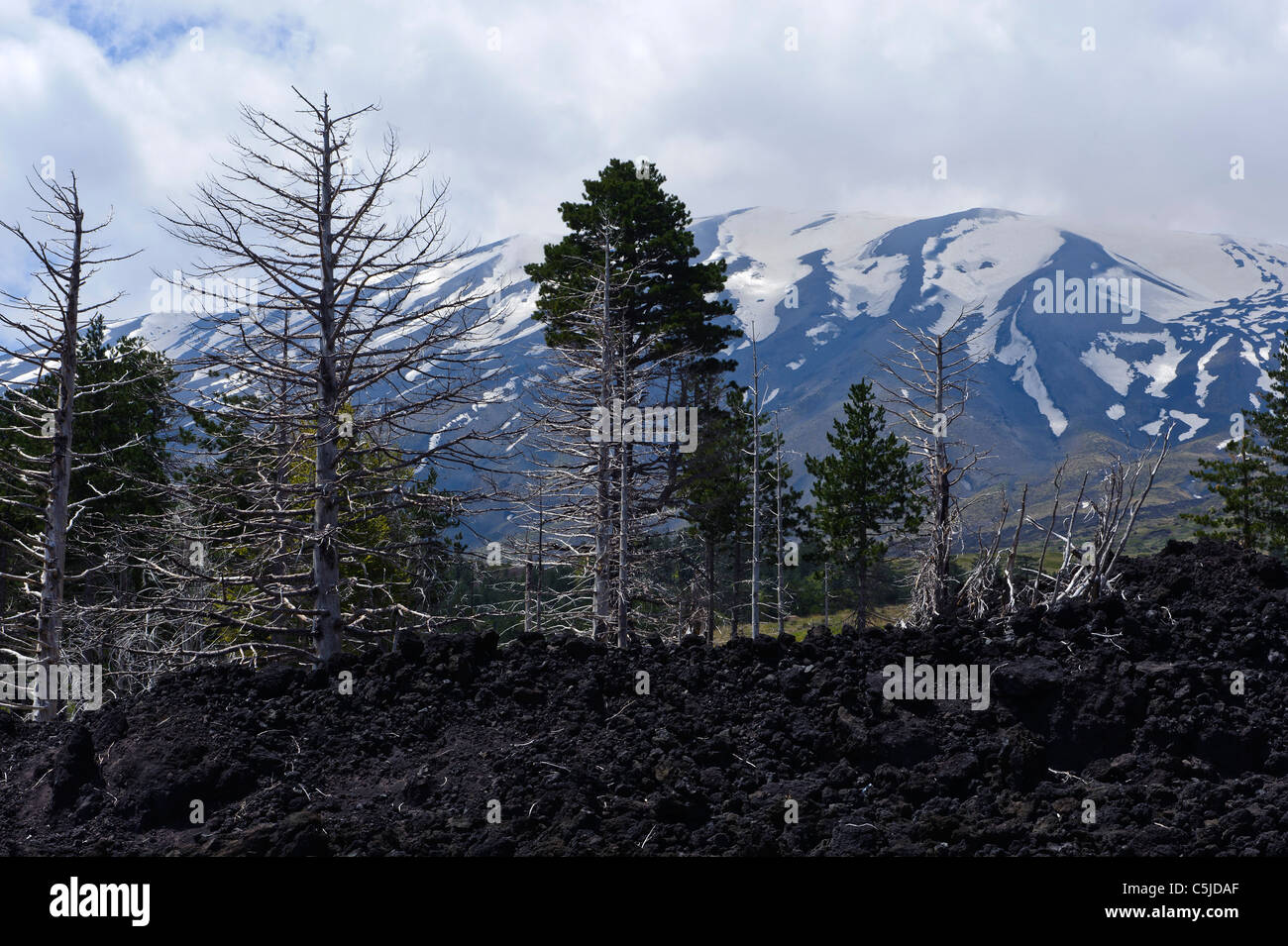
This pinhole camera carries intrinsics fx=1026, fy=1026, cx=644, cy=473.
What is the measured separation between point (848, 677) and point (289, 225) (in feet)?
26.4

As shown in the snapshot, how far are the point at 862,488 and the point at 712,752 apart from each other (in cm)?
3072

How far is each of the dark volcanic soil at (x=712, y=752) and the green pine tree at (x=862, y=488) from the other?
26874 millimetres

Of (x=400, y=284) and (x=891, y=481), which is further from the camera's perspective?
(x=891, y=481)

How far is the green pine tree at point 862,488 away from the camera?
3753 cm

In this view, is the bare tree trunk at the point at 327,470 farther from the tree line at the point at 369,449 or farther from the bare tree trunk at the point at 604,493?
the bare tree trunk at the point at 604,493

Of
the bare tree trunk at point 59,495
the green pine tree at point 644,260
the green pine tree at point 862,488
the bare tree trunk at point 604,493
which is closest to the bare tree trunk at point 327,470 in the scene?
the bare tree trunk at point 59,495

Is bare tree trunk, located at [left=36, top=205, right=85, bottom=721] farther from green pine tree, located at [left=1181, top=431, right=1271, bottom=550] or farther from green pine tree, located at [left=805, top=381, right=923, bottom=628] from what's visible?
green pine tree, located at [left=1181, top=431, right=1271, bottom=550]

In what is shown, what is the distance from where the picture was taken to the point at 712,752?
8266 millimetres

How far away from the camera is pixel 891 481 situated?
3788cm
